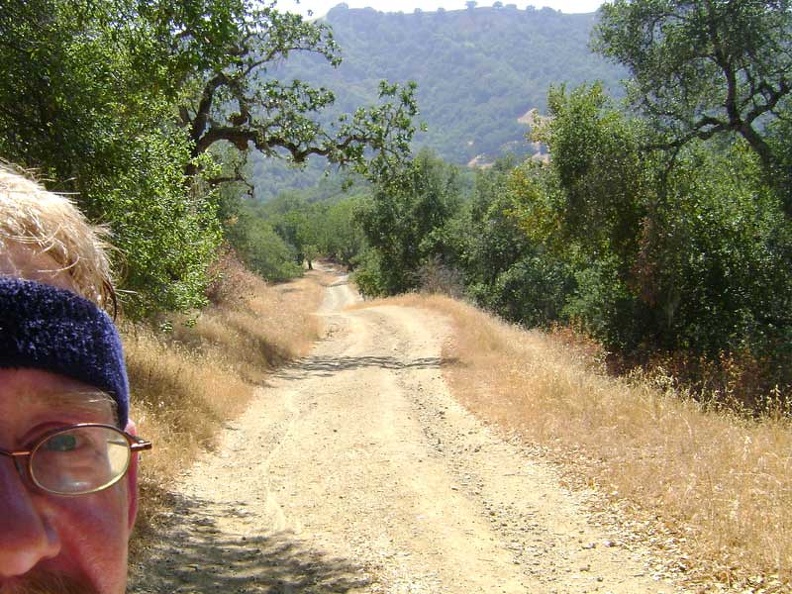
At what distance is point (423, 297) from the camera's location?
32.3m

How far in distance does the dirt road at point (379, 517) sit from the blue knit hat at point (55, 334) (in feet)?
15.5

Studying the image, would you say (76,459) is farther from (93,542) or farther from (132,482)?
(132,482)

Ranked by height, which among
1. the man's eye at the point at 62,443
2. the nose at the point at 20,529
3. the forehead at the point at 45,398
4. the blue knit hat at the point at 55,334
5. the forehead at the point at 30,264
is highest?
the forehead at the point at 30,264

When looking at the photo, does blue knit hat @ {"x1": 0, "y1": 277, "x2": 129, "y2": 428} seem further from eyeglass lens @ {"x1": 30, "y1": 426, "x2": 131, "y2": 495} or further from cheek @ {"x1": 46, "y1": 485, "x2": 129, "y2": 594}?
cheek @ {"x1": 46, "y1": 485, "x2": 129, "y2": 594}

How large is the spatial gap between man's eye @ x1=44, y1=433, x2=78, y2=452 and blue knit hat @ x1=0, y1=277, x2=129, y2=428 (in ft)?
0.29

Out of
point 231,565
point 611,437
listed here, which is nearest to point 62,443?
point 231,565

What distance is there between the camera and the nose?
0.98 meters

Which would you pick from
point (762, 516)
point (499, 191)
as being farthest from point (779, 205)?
point (499, 191)

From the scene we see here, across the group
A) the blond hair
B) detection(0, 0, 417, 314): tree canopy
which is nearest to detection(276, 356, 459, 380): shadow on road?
detection(0, 0, 417, 314): tree canopy

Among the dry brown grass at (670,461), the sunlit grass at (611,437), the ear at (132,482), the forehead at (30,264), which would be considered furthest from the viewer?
the sunlit grass at (611,437)

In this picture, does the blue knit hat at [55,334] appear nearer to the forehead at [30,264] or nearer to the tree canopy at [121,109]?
the forehead at [30,264]

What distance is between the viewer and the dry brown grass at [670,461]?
537 cm

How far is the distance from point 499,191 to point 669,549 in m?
30.9

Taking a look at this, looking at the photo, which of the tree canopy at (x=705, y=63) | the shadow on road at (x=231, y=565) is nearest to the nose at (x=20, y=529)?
the shadow on road at (x=231, y=565)
